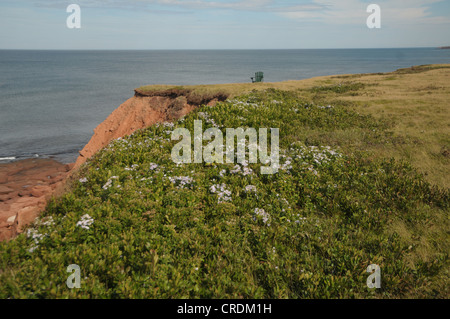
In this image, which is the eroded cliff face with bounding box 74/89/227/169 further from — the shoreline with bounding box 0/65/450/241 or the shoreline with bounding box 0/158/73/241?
the shoreline with bounding box 0/158/73/241

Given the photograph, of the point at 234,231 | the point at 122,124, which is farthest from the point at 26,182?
the point at 234,231

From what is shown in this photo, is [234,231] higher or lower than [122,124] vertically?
lower

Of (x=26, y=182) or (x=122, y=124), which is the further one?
(x=122, y=124)

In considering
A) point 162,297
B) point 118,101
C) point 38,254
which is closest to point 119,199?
point 38,254

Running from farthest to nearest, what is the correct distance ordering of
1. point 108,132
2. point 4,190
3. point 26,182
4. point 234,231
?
1. point 108,132
2. point 26,182
3. point 4,190
4. point 234,231

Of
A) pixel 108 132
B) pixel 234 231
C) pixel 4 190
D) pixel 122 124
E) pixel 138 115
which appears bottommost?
pixel 4 190

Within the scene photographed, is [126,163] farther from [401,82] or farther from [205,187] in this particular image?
[401,82]

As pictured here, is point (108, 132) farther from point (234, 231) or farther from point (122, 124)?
point (234, 231)

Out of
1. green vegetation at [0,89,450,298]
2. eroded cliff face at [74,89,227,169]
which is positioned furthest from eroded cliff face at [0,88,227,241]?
green vegetation at [0,89,450,298]

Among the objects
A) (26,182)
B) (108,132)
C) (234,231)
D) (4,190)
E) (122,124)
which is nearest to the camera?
(234,231)
